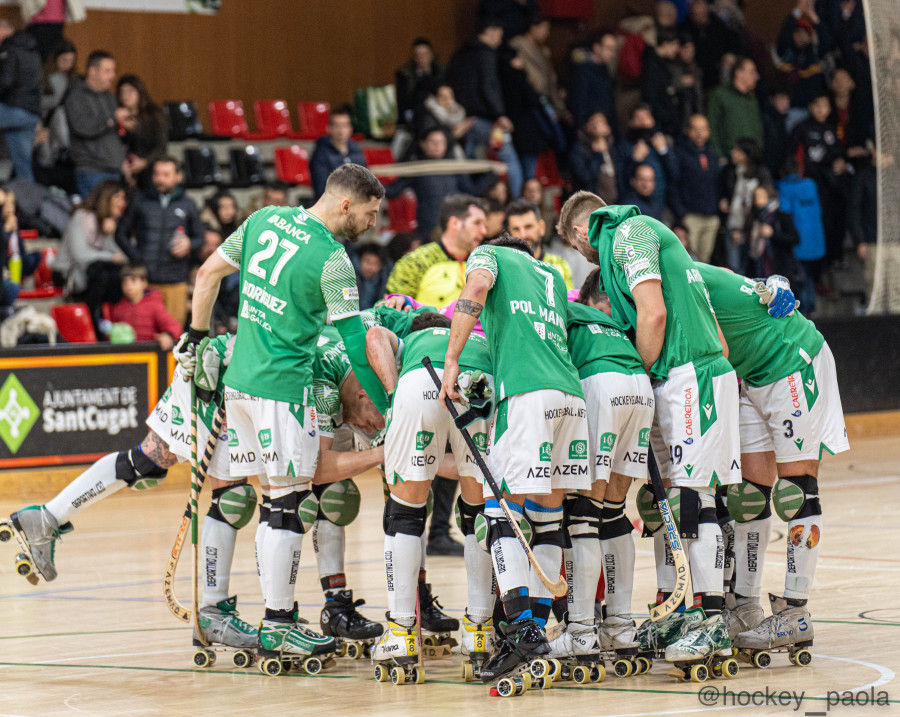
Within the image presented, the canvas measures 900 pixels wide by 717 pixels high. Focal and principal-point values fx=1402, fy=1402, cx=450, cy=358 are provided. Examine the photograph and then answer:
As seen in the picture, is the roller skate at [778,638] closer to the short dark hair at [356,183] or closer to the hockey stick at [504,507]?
the hockey stick at [504,507]

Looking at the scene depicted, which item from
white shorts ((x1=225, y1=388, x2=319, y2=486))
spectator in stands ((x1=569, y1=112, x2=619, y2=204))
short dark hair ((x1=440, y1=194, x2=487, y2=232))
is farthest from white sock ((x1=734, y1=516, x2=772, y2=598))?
spectator in stands ((x1=569, y1=112, x2=619, y2=204))

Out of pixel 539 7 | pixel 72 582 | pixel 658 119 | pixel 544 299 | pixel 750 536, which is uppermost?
pixel 539 7

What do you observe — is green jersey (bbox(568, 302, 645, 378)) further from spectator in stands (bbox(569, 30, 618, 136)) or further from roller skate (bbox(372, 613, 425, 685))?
spectator in stands (bbox(569, 30, 618, 136))

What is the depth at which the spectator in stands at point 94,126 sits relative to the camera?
15.1 m

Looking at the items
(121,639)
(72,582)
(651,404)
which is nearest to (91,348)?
(72,582)

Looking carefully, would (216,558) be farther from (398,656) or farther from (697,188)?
(697,188)

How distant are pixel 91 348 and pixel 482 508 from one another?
24.0ft

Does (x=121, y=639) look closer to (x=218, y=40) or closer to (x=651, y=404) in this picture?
(x=651, y=404)

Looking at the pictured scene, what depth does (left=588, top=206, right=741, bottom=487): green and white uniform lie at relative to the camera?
6.60m

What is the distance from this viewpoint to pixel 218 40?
1931 centimetres

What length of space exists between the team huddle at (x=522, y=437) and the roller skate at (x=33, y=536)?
0.87 meters

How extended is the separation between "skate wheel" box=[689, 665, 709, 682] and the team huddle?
0.07 feet

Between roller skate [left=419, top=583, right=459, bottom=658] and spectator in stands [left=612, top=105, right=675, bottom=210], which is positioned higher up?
spectator in stands [left=612, top=105, right=675, bottom=210]

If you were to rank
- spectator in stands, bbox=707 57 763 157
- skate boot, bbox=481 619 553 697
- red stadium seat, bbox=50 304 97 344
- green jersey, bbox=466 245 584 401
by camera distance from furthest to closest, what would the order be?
spectator in stands, bbox=707 57 763 157
red stadium seat, bbox=50 304 97 344
green jersey, bbox=466 245 584 401
skate boot, bbox=481 619 553 697
